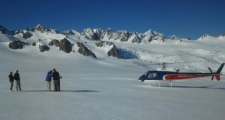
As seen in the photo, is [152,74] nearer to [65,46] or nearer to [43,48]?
[43,48]

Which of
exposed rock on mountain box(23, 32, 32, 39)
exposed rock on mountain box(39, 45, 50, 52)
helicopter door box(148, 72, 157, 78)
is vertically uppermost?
exposed rock on mountain box(23, 32, 32, 39)

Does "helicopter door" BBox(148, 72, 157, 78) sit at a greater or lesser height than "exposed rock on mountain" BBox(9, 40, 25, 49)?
lesser

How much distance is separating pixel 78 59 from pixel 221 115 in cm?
8623

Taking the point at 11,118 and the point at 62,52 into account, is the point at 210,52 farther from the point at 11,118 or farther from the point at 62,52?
the point at 11,118

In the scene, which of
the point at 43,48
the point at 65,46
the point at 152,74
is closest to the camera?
the point at 152,74

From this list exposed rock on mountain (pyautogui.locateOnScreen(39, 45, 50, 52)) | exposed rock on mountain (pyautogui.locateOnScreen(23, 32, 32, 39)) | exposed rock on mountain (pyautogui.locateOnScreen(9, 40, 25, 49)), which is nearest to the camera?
exposed rock on mountain (pyautogui.locateOnScreen(9, 40, 25, 49))

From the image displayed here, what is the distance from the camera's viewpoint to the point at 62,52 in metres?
102

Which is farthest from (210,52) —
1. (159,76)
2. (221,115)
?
(221,115)

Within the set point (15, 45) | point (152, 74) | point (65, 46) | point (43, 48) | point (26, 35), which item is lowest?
point (152, 74)

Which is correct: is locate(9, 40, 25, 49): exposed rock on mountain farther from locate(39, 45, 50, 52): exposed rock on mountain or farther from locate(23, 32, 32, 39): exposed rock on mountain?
locate(23, 32, 32, 39): exposed rock on mountain

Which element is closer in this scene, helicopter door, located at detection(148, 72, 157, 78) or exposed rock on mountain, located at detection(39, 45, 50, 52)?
helicopter door, located at detection(148, 72, 157, 78)

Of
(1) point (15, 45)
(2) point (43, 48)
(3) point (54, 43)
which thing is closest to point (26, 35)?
(3) point (54, 43)

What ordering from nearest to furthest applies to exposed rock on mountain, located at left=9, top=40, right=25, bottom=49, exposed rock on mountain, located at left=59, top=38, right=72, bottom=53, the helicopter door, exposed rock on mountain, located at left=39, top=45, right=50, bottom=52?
the helicopter door
exposed rock on mountain, located at left=9, top=40, right=25, bottom=49
exposed rock on mountain, located at left=39, top=45, right=50, bottom=52
exposed rock on mountain, located at left=59, top=38, right=72, bottom=53

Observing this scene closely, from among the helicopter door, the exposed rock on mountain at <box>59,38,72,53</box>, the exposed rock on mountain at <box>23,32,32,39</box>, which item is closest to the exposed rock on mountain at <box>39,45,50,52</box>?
the exposed rock on mountain at <box>59,38,72,53</box>
